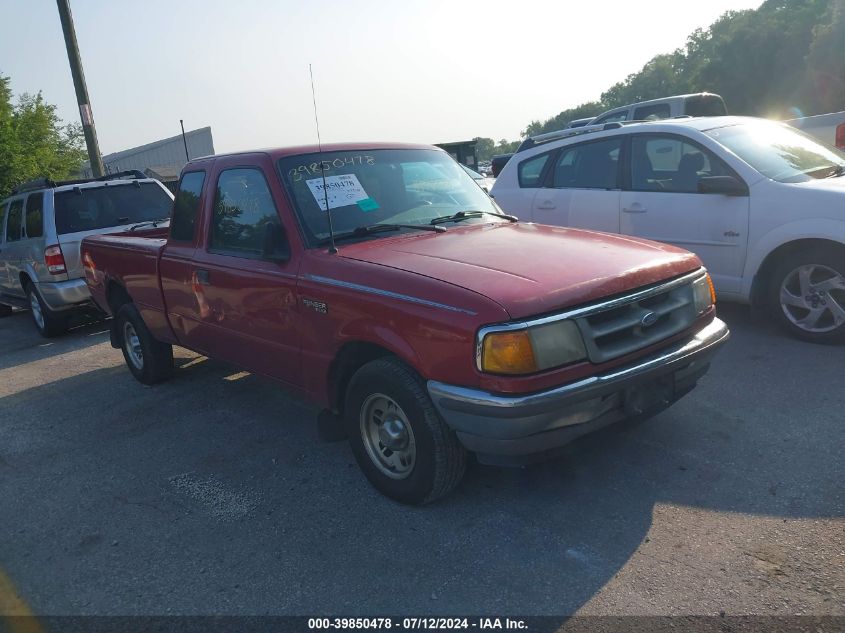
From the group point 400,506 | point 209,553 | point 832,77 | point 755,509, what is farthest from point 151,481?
point 832,77

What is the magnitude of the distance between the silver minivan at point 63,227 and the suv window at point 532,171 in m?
4.27

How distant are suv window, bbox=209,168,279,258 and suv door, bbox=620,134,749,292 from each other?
362 cm

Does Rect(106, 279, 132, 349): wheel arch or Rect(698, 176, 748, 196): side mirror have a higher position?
Rect(698, 176, 748, 196): side mirror

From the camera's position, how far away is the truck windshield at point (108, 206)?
8.30 meters

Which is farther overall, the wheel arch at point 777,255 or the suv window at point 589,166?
the suv window at point 589,166

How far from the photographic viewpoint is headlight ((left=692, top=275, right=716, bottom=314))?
11.9ft

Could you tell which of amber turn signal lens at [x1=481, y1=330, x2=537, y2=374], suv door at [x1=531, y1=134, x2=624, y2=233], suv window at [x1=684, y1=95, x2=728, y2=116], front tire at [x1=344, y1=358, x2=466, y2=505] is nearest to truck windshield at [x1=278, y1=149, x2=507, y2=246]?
front tire at [x1=344, y1=358, x2=466, y2=505]

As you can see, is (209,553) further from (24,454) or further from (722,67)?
(722,67)

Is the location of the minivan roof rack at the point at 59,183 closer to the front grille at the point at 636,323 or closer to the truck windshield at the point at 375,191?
the truck windshield at the point at 375,191

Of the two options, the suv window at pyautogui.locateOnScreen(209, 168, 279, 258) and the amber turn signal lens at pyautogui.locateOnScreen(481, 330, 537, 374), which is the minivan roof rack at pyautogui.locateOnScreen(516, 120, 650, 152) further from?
the amber turn signal lens at pyautogui.locateOnScreen(481, 330, 537, 374)

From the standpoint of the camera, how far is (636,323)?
322 cm

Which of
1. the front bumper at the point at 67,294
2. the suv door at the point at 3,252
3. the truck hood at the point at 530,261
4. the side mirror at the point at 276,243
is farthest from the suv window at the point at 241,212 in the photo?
the suv door at the point at 3,252

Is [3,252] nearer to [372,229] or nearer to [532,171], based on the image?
[532,171]

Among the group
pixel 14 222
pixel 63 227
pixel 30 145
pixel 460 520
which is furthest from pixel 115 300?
pixel 30 145
